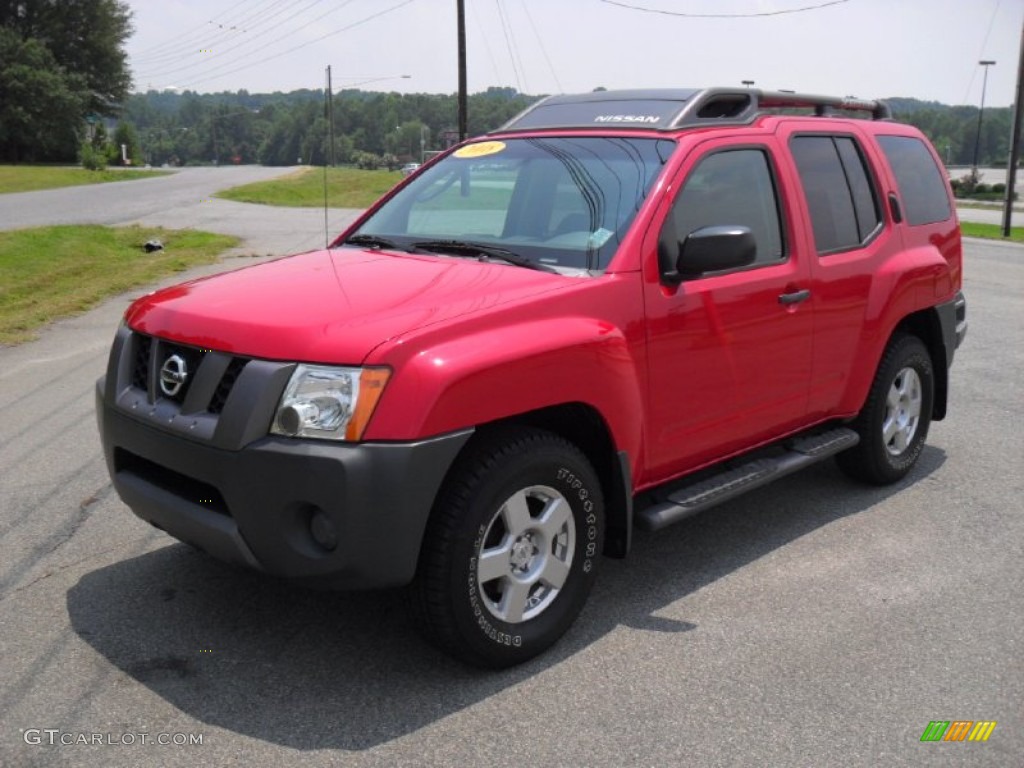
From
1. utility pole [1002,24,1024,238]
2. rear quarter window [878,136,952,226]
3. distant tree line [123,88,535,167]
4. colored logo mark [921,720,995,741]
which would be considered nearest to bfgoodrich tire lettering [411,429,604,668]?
colored logo mark [921,720,995,741]

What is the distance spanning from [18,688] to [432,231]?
2.44 m

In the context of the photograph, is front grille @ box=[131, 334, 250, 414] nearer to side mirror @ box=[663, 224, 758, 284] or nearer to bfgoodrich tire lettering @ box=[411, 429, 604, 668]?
bfgoodrich tire lettering @ box=[411, 429, 604, 668]

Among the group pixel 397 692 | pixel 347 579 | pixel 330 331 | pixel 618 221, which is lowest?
pixel 397 692

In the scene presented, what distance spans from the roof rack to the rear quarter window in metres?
0.70

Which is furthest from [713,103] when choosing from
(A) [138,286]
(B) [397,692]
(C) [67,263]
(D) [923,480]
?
(C) [67,263]

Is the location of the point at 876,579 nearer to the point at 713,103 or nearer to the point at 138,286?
the point at 713,103

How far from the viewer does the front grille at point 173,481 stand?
3490 mm

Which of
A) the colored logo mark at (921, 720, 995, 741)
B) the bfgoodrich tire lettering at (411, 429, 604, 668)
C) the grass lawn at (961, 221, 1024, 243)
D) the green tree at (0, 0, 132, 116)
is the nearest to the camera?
the colored logo mark at (921, 720, 995, 741)

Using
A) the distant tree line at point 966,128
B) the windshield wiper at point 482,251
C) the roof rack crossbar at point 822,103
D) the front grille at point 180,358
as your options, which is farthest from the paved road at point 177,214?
the distant tree line at point 966,128

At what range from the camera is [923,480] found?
19.4 feet

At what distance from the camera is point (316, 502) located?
3162 mm

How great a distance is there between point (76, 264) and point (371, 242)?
12.1 metres

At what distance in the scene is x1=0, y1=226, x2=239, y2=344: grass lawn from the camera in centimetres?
1150

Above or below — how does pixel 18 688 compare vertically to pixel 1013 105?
below
